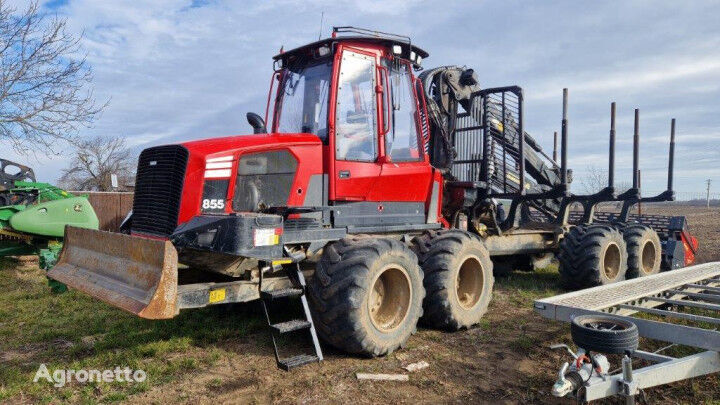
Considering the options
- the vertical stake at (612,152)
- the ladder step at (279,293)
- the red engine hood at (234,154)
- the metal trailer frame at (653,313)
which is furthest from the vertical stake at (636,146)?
the ladder step at (279,293)

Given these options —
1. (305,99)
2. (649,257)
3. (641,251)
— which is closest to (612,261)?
(641,251)

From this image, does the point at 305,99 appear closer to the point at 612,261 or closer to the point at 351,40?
the point at 351,40

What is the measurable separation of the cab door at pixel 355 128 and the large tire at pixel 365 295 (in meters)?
0.83

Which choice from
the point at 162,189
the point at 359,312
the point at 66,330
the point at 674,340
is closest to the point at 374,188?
the point at 359,312

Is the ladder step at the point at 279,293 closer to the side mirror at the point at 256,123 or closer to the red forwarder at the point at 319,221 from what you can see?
the red forwarder at the point at 319,221

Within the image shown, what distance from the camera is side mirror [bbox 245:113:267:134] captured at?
620 cm

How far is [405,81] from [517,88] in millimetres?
3163

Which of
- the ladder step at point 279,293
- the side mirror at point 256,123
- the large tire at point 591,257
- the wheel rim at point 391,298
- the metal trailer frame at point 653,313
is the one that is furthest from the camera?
the large tire at point 591,257

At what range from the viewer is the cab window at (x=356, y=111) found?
5.63 metres

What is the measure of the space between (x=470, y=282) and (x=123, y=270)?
12.9 feet

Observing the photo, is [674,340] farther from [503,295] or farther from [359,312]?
[503,295]

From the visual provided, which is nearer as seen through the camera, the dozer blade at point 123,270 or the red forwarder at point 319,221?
the dozer blade at point 123,270

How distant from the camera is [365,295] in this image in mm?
4699

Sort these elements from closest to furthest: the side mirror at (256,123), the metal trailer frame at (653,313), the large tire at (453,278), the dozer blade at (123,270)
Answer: the metal trailer frame at (653,313) → the dozer blade at (123,270) → the large tire at (453,278) → the side mirror at (256,123)
